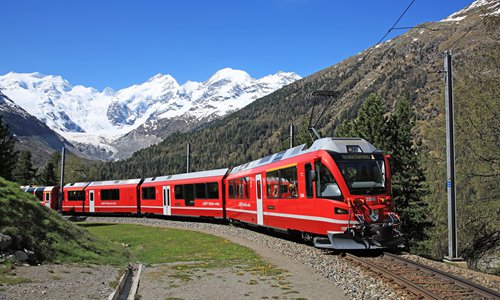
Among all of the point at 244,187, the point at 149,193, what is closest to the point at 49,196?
the point at 149,193

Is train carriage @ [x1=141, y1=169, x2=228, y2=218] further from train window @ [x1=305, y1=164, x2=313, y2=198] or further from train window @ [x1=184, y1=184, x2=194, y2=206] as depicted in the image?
train window @ [x1=305, y1=164, x2=313, y2=198]

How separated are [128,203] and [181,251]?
28.1m

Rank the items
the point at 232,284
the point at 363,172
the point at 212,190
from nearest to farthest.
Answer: the point at 232,284, the point at 363,172, the point at 212,190

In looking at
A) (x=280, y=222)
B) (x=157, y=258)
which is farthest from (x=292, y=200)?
(x=157, y=258)

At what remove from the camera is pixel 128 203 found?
1767 inches

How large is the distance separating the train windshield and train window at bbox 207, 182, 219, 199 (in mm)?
16885

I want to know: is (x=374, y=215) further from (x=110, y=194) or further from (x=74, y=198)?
(x=74, y=198)

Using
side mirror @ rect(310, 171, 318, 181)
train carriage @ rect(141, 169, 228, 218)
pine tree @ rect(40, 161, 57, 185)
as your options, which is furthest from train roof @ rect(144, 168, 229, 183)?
pine tree @ rect(40, 161, 57, 185)

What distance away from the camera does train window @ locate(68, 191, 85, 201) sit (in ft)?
169

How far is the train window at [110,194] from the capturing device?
46.5 meters

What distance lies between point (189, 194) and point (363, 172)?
21391mm

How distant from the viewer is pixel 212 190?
3177 centimetres

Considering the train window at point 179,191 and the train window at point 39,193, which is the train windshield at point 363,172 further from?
the train window at point 39,193

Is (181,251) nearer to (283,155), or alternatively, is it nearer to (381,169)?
(283,155)
